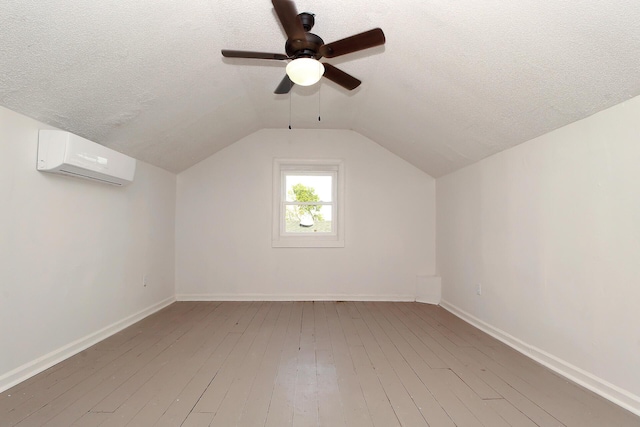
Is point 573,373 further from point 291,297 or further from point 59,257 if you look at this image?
point 59,257

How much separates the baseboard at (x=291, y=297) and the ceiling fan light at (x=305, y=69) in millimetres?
3430

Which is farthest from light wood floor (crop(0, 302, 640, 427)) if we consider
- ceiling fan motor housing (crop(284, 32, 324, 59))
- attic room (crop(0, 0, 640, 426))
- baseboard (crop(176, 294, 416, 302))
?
ceiling fan motor housing (crop(284, 32, 324, 59))

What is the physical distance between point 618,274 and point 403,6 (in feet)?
6.73

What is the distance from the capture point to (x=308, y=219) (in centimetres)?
512

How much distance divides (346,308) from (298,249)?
1072mm

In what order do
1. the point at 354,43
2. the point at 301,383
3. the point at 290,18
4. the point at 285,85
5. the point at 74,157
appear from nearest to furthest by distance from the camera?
the point at 290,18, the point at 354,43, the point at 301,383, the point at 74,157, the point at 285,85

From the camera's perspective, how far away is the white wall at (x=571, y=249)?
6.50ft

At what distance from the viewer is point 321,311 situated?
4270 millimetres

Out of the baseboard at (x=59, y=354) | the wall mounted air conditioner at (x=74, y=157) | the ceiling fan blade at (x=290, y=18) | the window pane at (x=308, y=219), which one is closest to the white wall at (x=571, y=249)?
the ceiling fan blade at (x=290, y=18)

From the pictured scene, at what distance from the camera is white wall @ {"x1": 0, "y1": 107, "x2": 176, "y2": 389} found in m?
2.19

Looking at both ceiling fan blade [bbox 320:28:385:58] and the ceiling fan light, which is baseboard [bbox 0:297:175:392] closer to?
the ceiling fan light

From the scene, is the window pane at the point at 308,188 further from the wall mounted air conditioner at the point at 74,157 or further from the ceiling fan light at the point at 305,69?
the ceiling fan light at the point at 305,69

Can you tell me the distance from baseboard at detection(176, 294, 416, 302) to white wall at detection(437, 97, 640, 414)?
138 cm

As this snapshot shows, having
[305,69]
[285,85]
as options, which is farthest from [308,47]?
[285,85]
